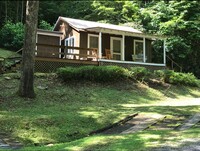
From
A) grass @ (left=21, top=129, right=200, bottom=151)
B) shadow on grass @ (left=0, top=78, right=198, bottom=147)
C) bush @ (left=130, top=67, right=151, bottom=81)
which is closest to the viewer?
grass @ (left=21, top=129, right=200, bottom=151)

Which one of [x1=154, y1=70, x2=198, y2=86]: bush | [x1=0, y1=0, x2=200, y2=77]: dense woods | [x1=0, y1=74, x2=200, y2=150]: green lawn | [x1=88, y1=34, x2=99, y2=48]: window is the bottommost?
[x1=0, y1=74, x2=200, y2=150]: green lawn

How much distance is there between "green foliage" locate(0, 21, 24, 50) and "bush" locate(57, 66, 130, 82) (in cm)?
1489

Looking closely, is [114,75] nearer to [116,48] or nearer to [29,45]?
[29,45]

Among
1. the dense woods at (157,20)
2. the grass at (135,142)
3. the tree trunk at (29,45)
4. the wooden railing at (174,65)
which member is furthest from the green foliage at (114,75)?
the grass at (135,142)

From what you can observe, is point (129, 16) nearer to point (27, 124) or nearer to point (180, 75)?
point (180, 75)

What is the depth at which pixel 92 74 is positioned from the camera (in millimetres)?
17188

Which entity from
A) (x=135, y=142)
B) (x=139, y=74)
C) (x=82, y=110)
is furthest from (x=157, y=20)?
(x=135, y=142)

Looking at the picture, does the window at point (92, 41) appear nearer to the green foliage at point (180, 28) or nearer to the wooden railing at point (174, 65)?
the green foliage at point (180, 28)

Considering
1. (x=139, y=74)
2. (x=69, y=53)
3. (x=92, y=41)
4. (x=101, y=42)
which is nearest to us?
(x=139, y=74)

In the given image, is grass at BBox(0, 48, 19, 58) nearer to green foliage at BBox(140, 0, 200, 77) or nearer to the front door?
the front door

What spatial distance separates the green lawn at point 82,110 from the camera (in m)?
7.78

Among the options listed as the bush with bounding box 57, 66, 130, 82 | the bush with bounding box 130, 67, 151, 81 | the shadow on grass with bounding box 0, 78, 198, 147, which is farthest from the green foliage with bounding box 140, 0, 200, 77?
the bush with bounding box 57, 66, 130, 82

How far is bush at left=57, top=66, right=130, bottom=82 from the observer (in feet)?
54.7

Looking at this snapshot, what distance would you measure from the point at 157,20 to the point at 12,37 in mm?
13831
